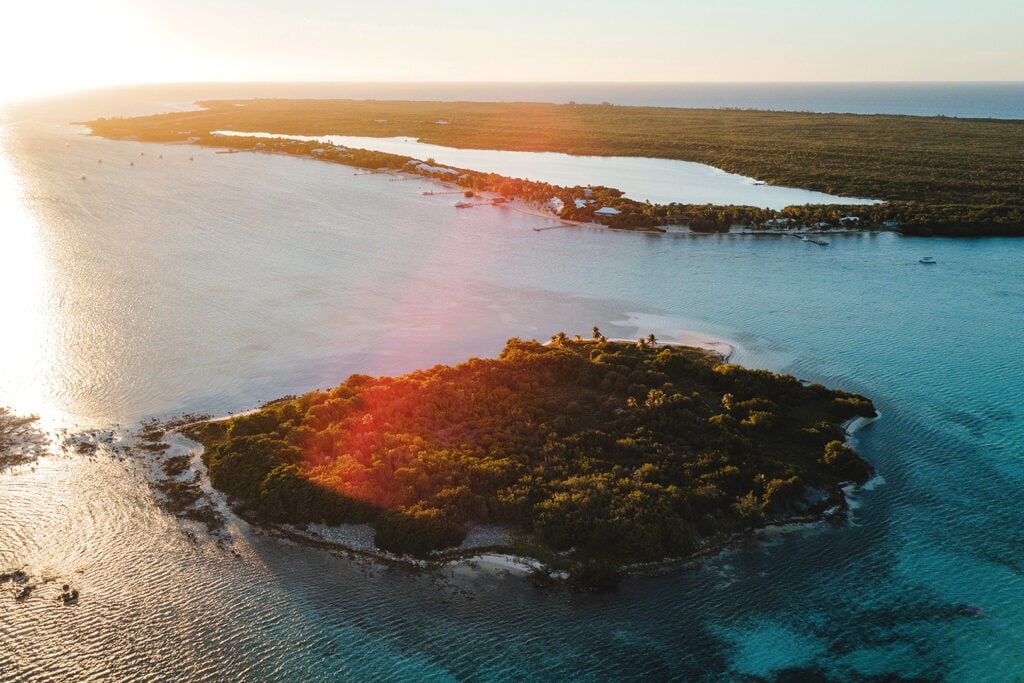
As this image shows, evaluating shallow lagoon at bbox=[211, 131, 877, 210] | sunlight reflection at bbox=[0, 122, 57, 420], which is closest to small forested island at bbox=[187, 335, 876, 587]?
sunlight reflection at bbox=[0, 122, 57, 420]

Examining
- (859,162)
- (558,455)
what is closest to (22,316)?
(558,455)

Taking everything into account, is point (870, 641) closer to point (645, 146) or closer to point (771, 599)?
point (771, 599)

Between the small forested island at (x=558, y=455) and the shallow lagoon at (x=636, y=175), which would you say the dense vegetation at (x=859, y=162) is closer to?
the shallow lagoon at (x=636, y=175)

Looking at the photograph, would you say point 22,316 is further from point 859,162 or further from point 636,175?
point 859,162

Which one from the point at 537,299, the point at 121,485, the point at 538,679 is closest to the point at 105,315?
the point at 121,485

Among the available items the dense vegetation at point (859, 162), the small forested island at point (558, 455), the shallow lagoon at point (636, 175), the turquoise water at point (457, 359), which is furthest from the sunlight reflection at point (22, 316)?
Answer: the shallow lagoon at point (636, 175)

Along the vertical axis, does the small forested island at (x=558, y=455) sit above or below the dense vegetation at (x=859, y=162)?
below
